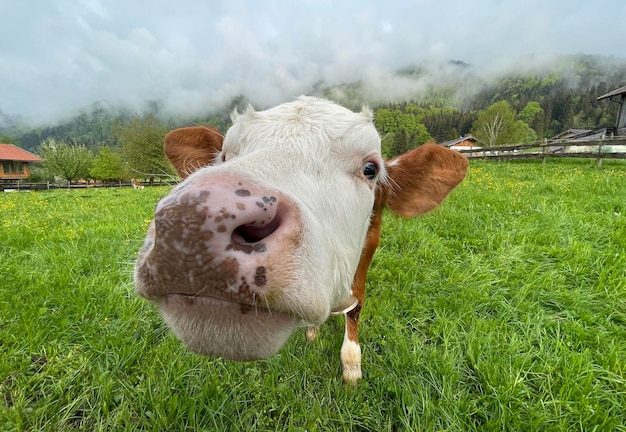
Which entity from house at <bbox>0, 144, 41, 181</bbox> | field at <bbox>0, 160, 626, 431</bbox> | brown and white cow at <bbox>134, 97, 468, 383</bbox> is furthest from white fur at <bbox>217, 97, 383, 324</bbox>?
house at <bbox>0, 144, 41, 181</bbox>

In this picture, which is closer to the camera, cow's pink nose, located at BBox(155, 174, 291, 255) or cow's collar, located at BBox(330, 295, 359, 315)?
cow's pink nose, located at BBox(155, 174, 291, 255)

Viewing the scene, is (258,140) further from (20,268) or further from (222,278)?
(20,268)

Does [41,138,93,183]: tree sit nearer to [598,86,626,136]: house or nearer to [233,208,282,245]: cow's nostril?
[233,208,282,245]: cow's nostril

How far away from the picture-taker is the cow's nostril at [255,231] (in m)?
1.03

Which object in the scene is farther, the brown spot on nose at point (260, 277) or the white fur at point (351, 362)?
the white fur at point (351, 362)

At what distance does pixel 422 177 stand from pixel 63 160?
68.1m

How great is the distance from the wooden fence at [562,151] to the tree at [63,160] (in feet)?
204

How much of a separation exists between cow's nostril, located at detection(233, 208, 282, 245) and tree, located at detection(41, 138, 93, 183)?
2689 inches

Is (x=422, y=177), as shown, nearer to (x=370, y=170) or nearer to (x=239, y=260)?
(x=370, y=170)

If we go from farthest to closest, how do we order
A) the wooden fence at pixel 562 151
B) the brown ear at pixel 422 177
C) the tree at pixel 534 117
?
the tree at pixel 534 117 < the wooden fence at pixel 562 151 < the brown ear at pixel 422 177

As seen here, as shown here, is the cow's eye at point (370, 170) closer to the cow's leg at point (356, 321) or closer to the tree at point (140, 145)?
the cow's leg at point (356, 321)

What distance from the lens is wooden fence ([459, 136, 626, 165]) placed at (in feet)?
46.3

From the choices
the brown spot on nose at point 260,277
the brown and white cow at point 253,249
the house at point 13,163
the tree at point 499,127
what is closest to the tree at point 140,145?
the house at point 13,163

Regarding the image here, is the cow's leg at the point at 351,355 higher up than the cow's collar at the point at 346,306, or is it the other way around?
the cow's collar at the point at 346,306
